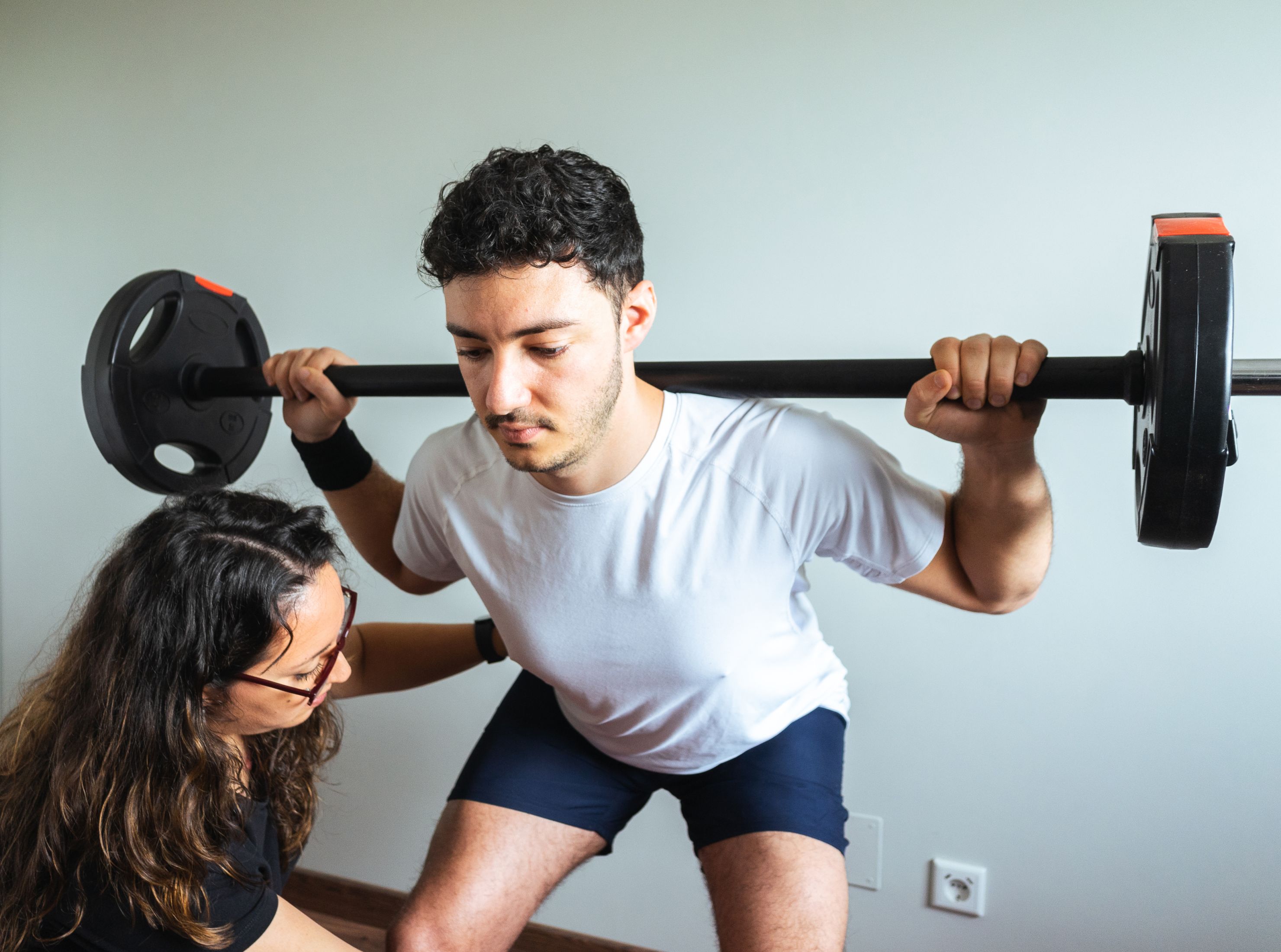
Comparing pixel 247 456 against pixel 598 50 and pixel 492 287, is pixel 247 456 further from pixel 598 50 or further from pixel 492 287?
pixel 598 50

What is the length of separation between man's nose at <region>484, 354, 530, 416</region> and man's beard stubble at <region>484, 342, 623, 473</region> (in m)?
0.02

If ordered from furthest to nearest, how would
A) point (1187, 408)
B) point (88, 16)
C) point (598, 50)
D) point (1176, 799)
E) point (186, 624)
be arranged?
point (88, 16), point (598, 50), point (1176, 799), point (186, 624), point (1187, 408)

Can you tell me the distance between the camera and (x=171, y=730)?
1.11 m

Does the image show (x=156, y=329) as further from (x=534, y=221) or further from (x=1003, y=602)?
(x=1003, y=602)

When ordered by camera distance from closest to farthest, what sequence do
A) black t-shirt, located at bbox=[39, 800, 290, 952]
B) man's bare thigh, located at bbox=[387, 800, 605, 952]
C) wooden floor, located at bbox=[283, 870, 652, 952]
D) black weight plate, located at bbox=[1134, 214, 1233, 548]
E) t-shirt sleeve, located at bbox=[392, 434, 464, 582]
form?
1. black weight plate, located at bbox=[1134, 214, 1233, 548]
2. black t-shirt, located at bbox=[39, 800, 290, 952]
3. man's bare thigh, located at bbox=[387, 800, 605, 952]
4. t-shirt sleeve, located at bbox=[392, 434, 464, 582]
5. wooden floor, located at bbox=[283, 870, 652, 952]

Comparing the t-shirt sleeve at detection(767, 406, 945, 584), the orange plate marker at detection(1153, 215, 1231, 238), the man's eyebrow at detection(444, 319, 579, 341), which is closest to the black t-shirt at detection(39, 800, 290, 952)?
the man's eyebrow at detection(444, 319, 579, 341)

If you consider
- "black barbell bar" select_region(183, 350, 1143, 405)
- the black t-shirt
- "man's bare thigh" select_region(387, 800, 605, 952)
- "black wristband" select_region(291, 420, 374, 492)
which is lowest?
"man's bare thigh" select_region(387, 800, 605, 952)

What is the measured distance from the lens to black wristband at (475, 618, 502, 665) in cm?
160

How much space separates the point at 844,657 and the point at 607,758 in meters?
0.56

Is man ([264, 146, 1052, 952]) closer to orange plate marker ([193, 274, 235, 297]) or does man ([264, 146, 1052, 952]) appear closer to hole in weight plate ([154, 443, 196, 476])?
orange plate marker ([193, 274, 235, 297])

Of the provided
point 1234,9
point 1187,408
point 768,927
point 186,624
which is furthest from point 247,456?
point 1234,9

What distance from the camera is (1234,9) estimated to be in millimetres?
1428

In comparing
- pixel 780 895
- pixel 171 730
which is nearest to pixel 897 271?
pixel 780 895

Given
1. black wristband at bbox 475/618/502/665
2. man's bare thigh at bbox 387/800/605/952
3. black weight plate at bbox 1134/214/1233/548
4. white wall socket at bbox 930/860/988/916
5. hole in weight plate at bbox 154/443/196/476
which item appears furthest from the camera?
hole in weight plate at bbox 154/443/196/476
